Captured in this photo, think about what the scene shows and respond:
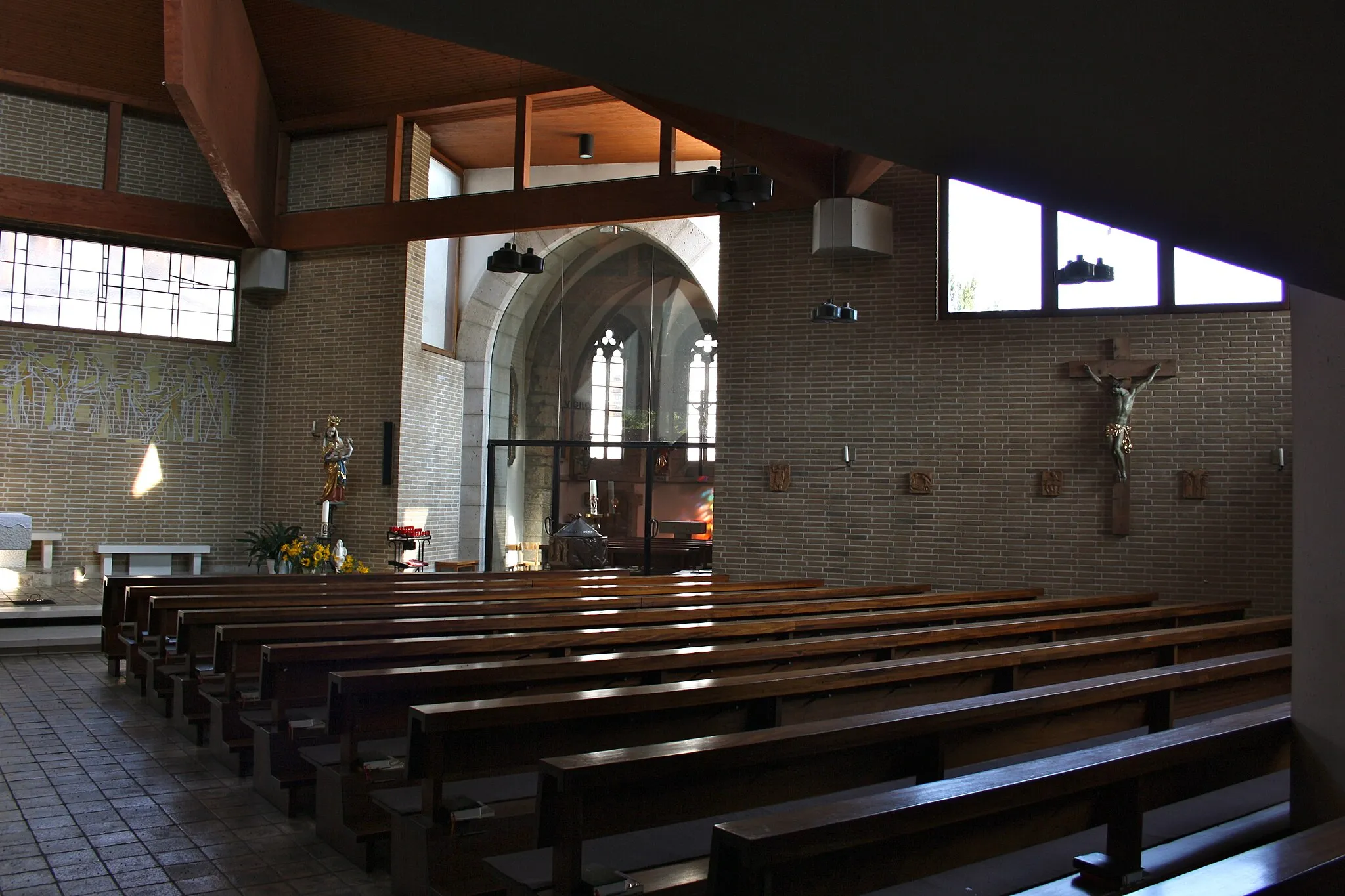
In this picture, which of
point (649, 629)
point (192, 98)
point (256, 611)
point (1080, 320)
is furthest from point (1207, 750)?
point (192, 98)

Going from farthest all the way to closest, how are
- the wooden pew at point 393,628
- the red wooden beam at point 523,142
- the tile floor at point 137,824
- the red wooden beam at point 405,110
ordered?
the red wooden beam at point 405,110 → the red wooden beam at point 523,142 → the wooden pew at point 393,628 → the tile floor at point 137,824

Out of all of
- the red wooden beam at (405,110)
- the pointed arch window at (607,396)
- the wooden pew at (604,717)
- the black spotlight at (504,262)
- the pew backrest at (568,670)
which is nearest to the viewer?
the wooden pew at (604,717)

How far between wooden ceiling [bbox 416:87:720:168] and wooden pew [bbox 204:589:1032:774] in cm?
737

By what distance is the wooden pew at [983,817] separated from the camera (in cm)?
165

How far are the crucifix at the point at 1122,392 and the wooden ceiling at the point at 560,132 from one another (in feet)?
16.9

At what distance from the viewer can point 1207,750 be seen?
7.80ft

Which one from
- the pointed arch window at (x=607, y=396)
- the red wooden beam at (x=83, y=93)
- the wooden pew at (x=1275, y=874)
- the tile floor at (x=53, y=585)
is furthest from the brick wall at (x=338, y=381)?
the wooden pew at (x=1275, y=874)

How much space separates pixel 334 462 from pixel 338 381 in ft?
3.50

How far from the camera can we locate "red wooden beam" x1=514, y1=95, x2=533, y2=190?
11469 millimetres

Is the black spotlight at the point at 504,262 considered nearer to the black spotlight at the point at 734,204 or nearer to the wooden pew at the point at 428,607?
the black spotlight at the point at 734,204

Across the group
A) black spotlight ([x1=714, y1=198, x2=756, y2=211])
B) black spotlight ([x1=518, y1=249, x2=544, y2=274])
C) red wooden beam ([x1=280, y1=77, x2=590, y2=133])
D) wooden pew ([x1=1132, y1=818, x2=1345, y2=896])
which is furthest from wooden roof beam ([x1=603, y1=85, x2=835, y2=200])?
wooden pew ([x1=1132, y1=818, x2=1345, y2=896])

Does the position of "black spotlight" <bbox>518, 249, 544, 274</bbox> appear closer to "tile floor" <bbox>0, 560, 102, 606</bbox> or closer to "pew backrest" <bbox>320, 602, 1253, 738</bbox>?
"tile floor" <bbox>0, 560, 102, 606</bbox>

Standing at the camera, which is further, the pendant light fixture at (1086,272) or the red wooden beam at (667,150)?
the red wooden beam at (667,150)

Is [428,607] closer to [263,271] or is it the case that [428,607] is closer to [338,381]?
[338,381]
